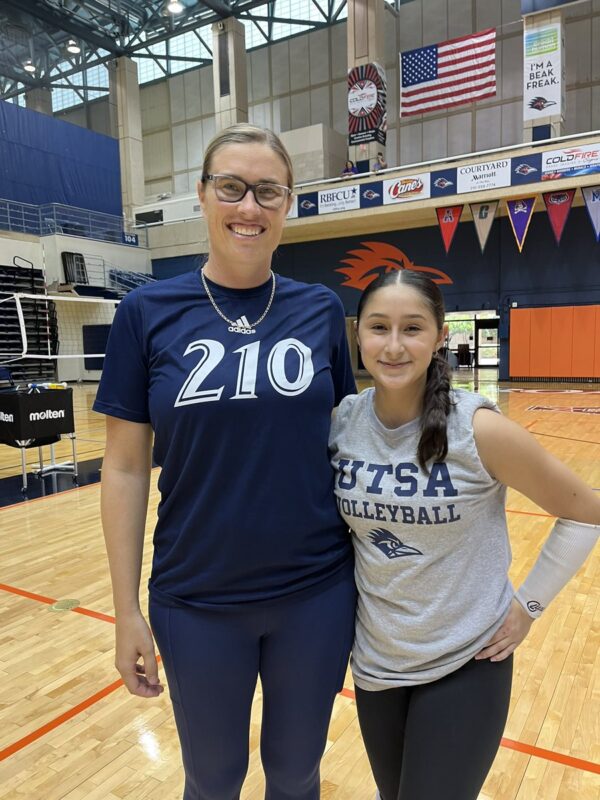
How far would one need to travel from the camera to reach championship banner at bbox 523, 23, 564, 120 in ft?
43.3

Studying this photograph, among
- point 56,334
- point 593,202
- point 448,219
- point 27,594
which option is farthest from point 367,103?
point 27,594

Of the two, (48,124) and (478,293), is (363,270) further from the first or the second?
(48,124)

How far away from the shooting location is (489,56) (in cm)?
1344

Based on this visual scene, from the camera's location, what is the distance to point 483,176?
13797 millimetres

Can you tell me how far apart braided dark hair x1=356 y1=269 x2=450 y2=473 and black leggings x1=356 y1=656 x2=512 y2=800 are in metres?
0.40

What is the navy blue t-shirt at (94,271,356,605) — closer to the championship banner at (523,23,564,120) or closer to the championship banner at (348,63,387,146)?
the championship banner at (523,23,564,120)

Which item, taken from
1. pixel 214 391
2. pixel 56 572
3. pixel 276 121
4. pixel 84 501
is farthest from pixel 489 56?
pixel 214 391

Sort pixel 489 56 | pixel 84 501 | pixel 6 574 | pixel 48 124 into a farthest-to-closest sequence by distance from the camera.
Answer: pixel 48 124, pixel 489 56, pixel 84 501, pixel 6 574

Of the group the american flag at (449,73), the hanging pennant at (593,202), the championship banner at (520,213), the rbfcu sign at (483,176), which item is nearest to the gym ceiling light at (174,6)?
the american flag at (449,73)

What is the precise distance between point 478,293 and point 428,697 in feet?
54.0

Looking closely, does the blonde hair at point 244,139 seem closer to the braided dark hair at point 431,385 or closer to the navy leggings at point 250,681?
the braided dark hair at point 431,385

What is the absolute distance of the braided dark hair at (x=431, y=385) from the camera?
3.64 ft

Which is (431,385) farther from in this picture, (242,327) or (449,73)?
(449,73)

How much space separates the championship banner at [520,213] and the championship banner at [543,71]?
1894mm
